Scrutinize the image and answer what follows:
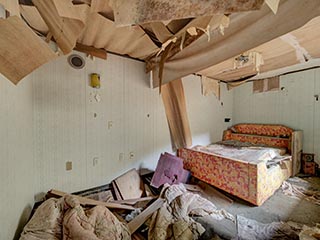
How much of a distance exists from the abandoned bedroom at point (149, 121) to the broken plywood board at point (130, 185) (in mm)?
18

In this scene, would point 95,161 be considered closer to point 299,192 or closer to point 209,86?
point 209,86

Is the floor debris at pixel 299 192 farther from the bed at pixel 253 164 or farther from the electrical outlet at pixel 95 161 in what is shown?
the electrical outlet at pixel 95 161

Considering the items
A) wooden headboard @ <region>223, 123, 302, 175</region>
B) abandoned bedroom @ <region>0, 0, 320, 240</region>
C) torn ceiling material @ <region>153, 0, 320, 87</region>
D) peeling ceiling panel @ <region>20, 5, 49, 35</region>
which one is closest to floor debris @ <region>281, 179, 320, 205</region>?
abandoned bedroom @ <region>0, 0, 320, 240</region>

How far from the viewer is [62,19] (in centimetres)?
124

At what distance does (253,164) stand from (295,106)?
2.26m

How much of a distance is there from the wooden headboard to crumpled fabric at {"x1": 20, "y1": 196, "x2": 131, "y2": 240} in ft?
10.9

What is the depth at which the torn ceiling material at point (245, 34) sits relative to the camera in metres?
1.14

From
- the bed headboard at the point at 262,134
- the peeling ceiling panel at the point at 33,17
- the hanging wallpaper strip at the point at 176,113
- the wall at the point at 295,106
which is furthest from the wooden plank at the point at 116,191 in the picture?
the wall at the point at 295,106

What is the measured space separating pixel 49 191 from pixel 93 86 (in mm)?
1414

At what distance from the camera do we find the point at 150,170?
9.75ft

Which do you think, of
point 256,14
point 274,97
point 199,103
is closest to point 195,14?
point 256,14

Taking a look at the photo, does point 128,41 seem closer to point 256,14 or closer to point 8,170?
point 256,14

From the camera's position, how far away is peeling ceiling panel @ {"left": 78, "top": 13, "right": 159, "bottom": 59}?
1.71 m

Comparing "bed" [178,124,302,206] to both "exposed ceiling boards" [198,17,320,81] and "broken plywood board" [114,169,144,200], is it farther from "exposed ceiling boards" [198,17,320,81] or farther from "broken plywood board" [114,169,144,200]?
"exposed ceiling boards" [198,17,320,81]
